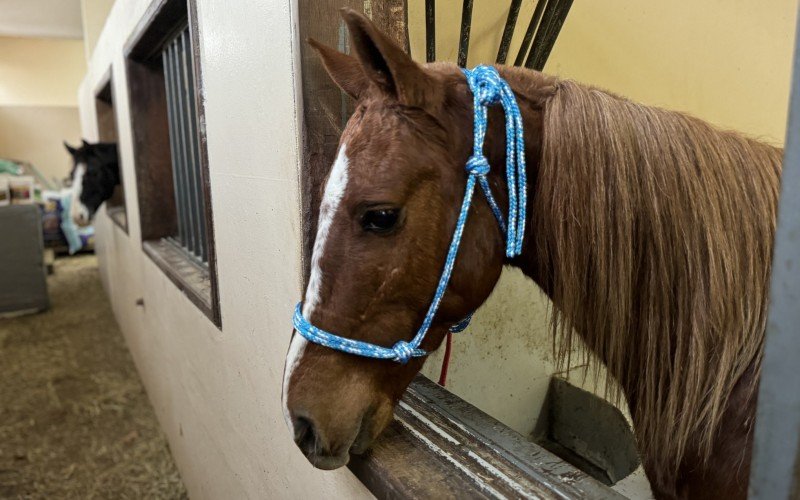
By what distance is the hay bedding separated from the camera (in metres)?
2.32

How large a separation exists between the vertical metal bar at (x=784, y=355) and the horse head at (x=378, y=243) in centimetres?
41

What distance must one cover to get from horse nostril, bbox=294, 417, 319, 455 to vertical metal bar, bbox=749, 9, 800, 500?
51 cm

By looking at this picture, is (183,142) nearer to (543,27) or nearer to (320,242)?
(543,27)

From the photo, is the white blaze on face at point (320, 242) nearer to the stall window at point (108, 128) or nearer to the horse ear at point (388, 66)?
the horse ear at point (388, 66)

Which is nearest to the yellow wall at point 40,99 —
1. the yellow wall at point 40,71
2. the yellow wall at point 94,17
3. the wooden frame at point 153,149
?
the yellow wall at point 40,71

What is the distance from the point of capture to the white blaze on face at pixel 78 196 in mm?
3922

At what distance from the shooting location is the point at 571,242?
0.71m

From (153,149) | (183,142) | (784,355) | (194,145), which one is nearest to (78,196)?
(153,149)

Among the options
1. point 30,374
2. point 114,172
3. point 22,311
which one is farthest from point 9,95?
point 30,374

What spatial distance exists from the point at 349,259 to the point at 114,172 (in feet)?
13.2

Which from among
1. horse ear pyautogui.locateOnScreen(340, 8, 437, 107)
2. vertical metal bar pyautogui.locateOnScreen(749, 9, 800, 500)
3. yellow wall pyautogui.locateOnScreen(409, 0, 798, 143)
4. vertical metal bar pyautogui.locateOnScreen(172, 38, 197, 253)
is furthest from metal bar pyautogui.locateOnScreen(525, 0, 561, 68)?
vertical metal bar pyautogui.locateOnScreen(172, 38, 197, 253)

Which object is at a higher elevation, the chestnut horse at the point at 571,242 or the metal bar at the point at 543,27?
the metal bar at the point at 543,27

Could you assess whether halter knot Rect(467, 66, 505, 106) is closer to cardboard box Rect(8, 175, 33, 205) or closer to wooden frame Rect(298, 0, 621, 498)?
wooden frame Rect(298, 0, 621, 498)

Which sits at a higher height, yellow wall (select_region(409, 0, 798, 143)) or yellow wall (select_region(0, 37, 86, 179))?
yellow wall (select_region(0, 37, 86, 179))
